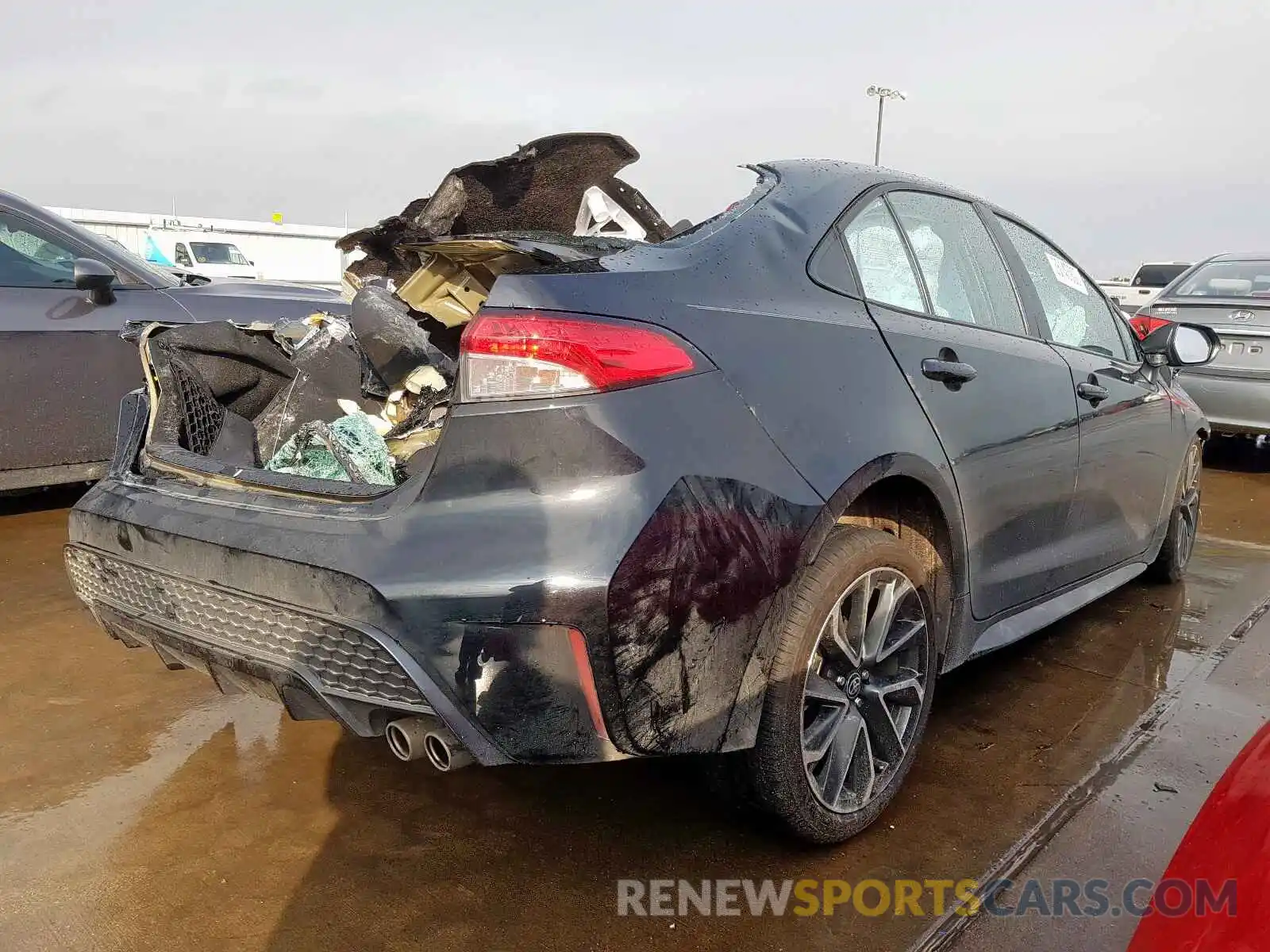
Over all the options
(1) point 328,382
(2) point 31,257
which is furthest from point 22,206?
(1) point 328,382

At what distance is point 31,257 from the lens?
4754mm

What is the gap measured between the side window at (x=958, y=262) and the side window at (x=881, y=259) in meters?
0.07

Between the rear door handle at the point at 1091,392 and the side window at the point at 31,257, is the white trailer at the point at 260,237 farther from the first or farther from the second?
the rear door handle at the point at 1091,392

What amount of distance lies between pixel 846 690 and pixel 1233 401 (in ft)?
19.3

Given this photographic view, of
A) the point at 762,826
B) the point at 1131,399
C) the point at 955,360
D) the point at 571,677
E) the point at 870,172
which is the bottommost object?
the point at 762,826

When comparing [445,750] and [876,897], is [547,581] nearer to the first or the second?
[445,750]

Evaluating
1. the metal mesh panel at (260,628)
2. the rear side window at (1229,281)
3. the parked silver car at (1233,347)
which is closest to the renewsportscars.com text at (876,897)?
the metal mesh panel at (260,628)

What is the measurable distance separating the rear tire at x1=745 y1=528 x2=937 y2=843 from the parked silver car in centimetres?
494

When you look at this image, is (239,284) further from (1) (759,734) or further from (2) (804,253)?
(1) (759,734)

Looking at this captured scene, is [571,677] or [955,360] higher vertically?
[955,360]

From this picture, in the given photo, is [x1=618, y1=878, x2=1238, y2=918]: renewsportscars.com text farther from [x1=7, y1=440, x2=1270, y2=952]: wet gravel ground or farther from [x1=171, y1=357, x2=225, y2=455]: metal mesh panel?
[x1=171, y1=357, x2=225, y2=455]: metal mesh panel

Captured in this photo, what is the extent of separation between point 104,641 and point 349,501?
205 cm

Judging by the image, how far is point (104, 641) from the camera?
3.48 meters

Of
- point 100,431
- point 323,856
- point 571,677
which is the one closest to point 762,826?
point 571,677
